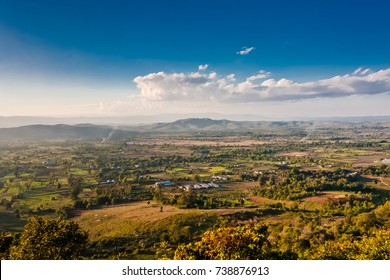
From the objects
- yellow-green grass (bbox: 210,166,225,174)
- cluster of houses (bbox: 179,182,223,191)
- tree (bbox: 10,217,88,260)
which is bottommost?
yellow-green grass (bbox: 210,166,225,174)

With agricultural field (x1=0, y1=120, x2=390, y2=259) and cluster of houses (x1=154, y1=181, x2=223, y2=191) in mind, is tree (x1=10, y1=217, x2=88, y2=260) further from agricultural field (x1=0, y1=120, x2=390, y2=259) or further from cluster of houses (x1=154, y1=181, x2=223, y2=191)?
cluster of houses (x1=154, y1=181, x2=223, y2=191)

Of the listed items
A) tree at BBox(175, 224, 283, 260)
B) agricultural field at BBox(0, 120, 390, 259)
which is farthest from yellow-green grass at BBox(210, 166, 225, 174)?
tree at BBox(175, 224, 283, 260)

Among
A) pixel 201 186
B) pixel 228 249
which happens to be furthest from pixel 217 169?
pixel 228 249

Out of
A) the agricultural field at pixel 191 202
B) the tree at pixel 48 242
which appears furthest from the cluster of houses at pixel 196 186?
the tree at pixel 48 242

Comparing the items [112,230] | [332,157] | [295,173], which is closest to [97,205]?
[112,230]

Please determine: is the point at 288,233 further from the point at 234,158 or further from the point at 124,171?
the point at 234,158

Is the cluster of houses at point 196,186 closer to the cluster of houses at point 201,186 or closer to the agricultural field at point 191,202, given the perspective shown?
the cluster of houses at point 201,186

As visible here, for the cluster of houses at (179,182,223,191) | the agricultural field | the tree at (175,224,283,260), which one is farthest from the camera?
the cluster of houses at (179,182,223,191)
